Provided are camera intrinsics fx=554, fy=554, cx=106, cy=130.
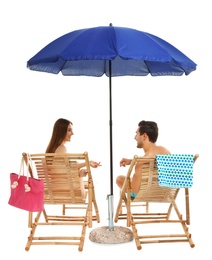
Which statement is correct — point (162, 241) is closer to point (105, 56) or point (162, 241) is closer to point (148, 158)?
point (148, 158)

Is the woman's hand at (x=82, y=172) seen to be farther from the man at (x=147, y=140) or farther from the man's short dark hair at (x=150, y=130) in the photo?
the man's short dark hair at (x=150, y=130)

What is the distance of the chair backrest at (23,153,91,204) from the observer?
669 centimetres

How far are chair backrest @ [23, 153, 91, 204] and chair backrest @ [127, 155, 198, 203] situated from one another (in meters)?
0.66

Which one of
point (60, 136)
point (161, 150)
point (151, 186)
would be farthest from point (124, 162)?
point (60, 136)

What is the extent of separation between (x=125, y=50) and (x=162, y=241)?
7.90 ft

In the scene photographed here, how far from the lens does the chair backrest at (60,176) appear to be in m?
6.69

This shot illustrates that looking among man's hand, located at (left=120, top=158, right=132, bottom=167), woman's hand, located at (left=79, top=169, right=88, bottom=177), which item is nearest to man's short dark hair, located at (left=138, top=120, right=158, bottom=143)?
man's hand, located at (left=120, top=158, right=132, bottom=167)

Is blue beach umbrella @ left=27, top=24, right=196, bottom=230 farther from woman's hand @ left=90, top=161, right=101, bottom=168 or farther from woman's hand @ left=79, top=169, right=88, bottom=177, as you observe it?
woman's hand @ left=79, top=169, right=88, bottom=177

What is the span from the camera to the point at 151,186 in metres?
6.99

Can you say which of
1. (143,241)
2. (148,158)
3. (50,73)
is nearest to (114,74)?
(50,73)

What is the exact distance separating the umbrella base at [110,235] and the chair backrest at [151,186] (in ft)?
1.50

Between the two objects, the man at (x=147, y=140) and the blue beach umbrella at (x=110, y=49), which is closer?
the blue beach umbrella at (x=110, y=49)

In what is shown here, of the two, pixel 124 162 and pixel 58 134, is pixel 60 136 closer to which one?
pixel 58 134

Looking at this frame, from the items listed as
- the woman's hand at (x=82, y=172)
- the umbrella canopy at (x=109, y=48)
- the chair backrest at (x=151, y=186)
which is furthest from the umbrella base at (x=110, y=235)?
the umbrella canopy at (x=109, y=48)
